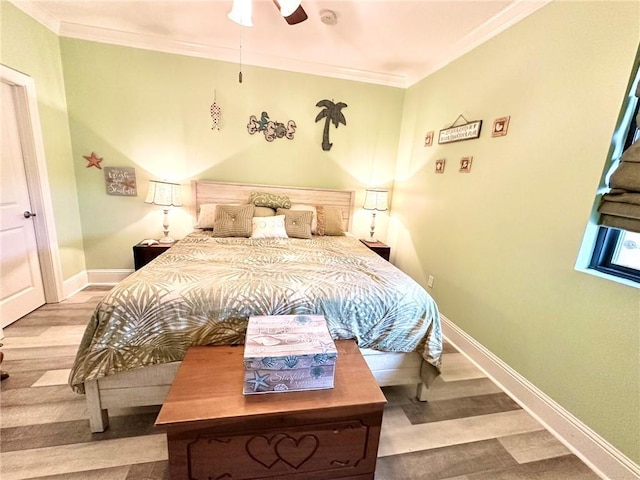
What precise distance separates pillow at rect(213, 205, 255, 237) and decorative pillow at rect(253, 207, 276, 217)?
121 millimetres

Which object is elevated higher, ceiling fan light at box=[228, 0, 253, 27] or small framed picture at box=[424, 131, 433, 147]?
ceiling fan light at box=[228, 0, 253, 27]

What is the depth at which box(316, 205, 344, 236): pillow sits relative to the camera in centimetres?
313

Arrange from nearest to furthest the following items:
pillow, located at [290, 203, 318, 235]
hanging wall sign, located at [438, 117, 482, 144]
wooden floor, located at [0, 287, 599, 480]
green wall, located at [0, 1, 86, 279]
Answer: wooden floor, located at [0, 287, 599, 480]
green wall, located at [0, 1, 86, 279]
hanging wall sign, located at [438, 117, 482, 144]
pillow, located at [290, 203, 318, 235]

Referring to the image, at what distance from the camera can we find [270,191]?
3.32 m

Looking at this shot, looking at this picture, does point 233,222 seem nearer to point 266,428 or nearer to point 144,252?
point 144,252

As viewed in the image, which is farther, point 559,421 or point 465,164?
point 465,164

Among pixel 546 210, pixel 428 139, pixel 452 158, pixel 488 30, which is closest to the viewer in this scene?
pixel 546 210

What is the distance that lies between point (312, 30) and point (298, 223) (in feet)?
5.79

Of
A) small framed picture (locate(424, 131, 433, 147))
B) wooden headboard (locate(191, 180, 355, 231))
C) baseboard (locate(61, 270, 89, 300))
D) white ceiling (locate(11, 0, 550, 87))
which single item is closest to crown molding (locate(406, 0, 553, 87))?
white ceiling (locate(11, 0, 550, 87))

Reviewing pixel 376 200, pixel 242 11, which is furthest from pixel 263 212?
pixel 242 11

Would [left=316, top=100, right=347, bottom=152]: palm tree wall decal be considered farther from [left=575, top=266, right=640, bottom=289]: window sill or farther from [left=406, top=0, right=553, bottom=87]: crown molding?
[left=575, top=266, right=640, bottom=289]: window sill

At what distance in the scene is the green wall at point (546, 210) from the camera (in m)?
1.38

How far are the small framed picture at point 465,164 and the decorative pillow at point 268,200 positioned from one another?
1809 millimetres

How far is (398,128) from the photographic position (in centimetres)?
354
